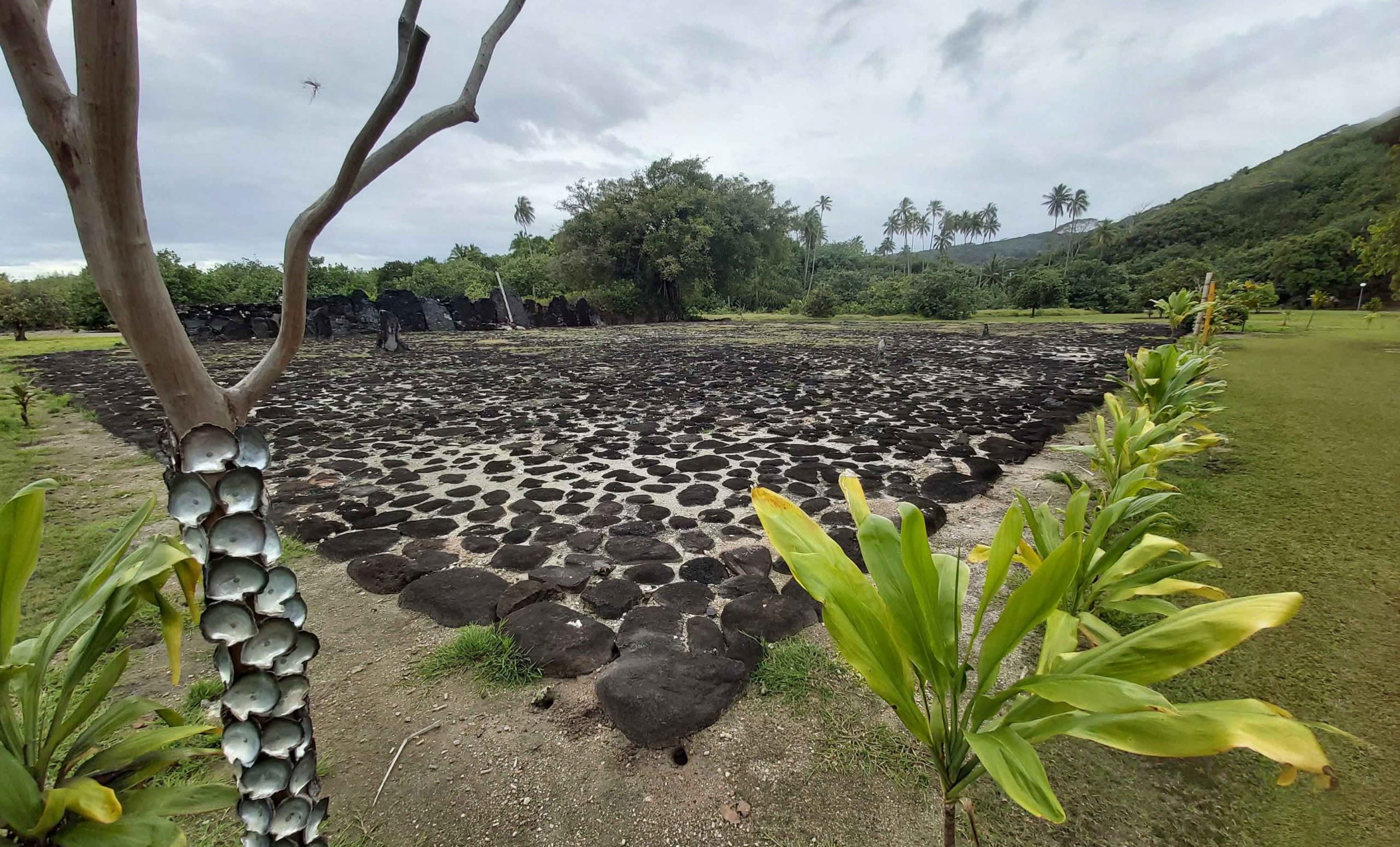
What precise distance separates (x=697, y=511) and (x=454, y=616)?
1.40 m

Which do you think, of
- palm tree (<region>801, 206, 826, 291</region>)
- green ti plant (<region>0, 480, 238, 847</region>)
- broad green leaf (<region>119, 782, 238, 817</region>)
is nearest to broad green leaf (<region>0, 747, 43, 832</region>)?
green ti plant (<region>0, 480, 238, 847</region>)

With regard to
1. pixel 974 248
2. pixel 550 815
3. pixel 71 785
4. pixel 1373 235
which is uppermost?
pixel 974 248

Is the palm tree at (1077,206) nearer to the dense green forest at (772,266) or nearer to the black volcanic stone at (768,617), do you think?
the dense green forest at (772,266)

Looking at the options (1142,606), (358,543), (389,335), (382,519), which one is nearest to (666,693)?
(1142,606)

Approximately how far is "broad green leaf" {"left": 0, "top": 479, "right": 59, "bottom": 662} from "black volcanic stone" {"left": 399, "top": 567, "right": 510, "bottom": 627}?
123cm

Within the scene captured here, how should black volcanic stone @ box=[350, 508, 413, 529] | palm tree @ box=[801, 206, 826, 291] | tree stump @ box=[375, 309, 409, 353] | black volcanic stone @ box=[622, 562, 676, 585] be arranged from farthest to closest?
palm tree @ box=[801, 206, 826, 291] → tree stump @ box=[375, 309, 409, 353] → black volcanic stone @ box=[350, 508, 413, 529] → black volcanic stone @ box=[622, 562, 676, 585]

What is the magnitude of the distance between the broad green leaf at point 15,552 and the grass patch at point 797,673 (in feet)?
5.31

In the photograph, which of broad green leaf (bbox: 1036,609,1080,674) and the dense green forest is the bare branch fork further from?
the dense green forest

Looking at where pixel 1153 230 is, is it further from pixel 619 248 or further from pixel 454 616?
pixel 454 616

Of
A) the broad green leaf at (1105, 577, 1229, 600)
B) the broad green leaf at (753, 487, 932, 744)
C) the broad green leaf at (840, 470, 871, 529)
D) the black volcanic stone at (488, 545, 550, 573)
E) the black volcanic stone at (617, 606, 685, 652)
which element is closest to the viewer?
the broad green leaf at (753, 487, 932, 744)

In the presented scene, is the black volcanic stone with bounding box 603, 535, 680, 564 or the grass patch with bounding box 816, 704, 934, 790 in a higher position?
the black volcanic stone with bounding box 603, 535, 680, 564

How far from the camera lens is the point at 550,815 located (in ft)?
4.21

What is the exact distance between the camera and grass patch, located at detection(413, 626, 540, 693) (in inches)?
69.1

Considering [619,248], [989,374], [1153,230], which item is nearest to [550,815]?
[989,374]
